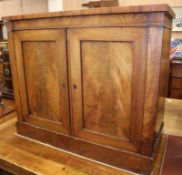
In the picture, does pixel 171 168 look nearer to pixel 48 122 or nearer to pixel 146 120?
pixel 146 120

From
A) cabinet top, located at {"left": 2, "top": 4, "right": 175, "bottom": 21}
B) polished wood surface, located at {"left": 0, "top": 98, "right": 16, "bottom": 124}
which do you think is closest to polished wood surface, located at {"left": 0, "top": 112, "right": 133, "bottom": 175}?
polished wood surface, located at {"left": 0, "top": 98, "right": 16, "bottom": 124}

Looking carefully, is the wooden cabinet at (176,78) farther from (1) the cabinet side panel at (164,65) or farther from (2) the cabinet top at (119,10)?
(2) the cabinet top at (119,10)

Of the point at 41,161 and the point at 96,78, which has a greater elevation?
the point at 96,78

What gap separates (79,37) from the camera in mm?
931

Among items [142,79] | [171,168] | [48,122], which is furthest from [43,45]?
[171,168]

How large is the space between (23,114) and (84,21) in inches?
29.7

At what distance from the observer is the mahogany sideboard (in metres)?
0.81

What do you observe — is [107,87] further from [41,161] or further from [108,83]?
[41,161]

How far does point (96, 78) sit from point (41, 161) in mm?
556

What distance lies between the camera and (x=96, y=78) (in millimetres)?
965

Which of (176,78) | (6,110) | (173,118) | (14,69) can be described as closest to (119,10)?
(14,69)

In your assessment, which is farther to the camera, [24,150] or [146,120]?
[24,150]

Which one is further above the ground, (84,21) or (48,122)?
(84,21)

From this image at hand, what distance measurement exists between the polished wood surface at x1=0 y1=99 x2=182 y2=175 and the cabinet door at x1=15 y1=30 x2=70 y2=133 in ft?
0.47
